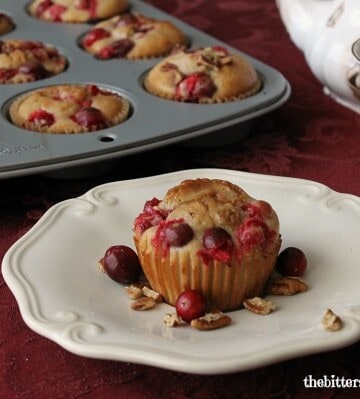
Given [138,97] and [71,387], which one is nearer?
[71,387]

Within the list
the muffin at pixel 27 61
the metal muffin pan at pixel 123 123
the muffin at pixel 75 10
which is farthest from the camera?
the muffin at pixel 75 10

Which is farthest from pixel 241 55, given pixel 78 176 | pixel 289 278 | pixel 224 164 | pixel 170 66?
pixel 289 278

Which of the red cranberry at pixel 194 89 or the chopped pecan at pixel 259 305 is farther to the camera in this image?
the red cranberry at pixel 194 89

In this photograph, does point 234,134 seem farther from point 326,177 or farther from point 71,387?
point 71,387

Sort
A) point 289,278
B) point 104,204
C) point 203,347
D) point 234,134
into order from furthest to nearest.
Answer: point 234,134 < point 104,204 < point 289,278 < point 203,347

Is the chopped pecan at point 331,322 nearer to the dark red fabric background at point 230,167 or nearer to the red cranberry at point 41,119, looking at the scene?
the dark red fabric background at point 230,167

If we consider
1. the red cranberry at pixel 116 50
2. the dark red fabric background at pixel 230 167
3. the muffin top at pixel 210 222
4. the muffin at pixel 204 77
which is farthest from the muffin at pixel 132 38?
the muffin top at pixel 210 222
